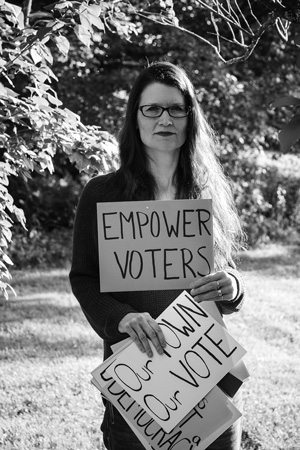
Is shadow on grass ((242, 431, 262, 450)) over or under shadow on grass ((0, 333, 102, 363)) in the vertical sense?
over

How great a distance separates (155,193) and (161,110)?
266mm

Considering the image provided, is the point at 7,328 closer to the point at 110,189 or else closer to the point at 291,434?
the point at 291,434

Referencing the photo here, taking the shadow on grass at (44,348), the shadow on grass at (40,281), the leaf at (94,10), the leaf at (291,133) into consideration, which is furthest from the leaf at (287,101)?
the shadow on grass at (40,281)

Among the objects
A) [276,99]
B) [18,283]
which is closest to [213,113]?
[18,283]

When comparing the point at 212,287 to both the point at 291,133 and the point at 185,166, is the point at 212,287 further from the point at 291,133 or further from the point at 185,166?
the point at 291,133

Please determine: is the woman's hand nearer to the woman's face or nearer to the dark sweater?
the dark sweater

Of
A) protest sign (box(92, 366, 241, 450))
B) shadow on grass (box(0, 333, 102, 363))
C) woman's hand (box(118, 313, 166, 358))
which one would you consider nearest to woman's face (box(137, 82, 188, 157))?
woman's hand (box(118, 313, 166, 358))

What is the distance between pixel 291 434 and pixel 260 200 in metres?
6.74

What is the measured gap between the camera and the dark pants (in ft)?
6.40

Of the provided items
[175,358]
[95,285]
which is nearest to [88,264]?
[95,285]

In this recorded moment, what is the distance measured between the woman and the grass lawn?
5.93 feet

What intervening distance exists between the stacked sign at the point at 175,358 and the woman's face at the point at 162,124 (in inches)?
8.6

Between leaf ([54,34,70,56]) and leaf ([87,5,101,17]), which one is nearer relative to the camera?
leaf ([87,5,101,17])

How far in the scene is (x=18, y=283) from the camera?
25.2 feet
